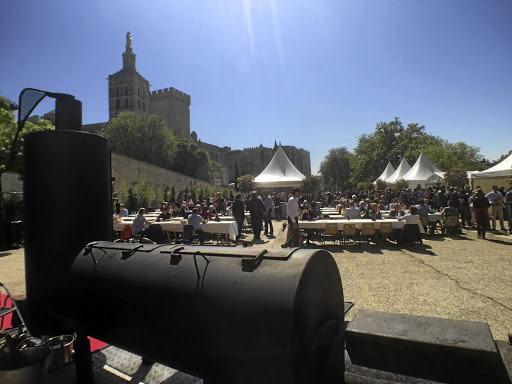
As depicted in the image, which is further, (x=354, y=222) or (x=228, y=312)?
(x=354, y=222)

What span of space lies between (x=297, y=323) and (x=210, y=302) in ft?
1.65

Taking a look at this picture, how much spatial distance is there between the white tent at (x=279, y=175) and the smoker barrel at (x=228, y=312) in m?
17.7

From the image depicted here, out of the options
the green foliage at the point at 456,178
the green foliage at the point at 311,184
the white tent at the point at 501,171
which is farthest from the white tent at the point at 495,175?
the green foliage at the point at 311,184

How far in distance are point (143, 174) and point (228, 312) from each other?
31.8 m

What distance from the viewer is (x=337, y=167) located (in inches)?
2800

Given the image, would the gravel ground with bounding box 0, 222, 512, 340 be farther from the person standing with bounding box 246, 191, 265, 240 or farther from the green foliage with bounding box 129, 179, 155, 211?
the green foliage with bounding box 129, 179, 155, 211

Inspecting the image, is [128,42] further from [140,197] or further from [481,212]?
[481,212]

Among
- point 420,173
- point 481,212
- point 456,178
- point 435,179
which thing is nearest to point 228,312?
point 481,212

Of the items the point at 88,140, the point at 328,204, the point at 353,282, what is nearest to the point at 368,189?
the point at 328,204

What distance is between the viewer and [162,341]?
6.32 feet

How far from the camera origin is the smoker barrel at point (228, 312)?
160 centimetres

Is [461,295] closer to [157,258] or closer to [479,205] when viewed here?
[157,258]

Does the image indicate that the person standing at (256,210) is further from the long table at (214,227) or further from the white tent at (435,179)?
the white tent at (435,179)

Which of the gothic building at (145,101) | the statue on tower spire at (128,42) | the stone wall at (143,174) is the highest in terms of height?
the statue on tower spire at (128,42)
